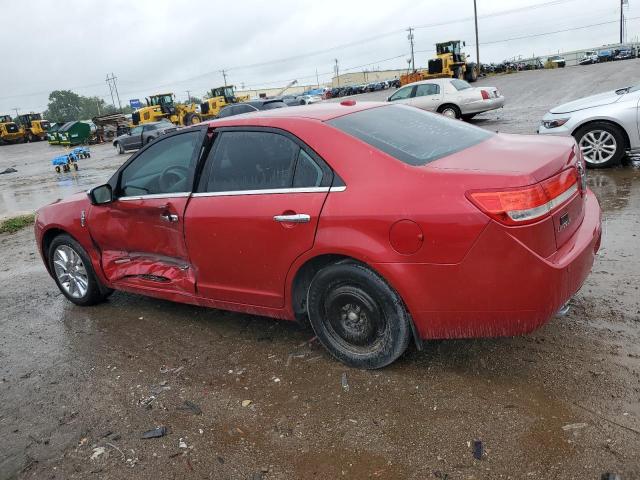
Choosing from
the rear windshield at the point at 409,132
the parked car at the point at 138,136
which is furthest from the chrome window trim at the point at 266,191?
the parked car at the point at 138,136

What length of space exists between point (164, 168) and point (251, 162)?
95 centimetres

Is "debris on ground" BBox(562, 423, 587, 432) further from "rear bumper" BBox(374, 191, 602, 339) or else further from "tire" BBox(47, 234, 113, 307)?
"tire" BBox(47, 234, 113, 307)

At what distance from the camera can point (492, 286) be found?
267cm

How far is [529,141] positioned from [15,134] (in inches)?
2343

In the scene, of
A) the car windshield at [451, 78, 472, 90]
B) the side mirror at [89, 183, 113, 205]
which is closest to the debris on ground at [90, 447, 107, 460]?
the side mirror at [89, 183, 113, 205]

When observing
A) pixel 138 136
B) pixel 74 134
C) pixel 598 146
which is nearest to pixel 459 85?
pixel 598 146

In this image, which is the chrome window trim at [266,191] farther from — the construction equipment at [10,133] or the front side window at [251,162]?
the construction equipment at [10,133]

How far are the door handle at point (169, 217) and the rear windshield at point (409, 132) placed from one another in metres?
1.34

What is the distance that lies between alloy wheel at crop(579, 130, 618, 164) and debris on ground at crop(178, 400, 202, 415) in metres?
7.15

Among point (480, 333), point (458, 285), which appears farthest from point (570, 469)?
point (458, 285)

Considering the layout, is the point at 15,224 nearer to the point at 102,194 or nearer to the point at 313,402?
the point at 102,194

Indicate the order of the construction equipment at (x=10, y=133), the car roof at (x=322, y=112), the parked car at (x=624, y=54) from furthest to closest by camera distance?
the construction equipment at (x=10, y=133)
the parked car at (x=624, y=54)
the car roof at (x=322, y=112)

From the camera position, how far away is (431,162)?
9.76 ft

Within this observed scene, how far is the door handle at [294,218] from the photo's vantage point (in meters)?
3.12
